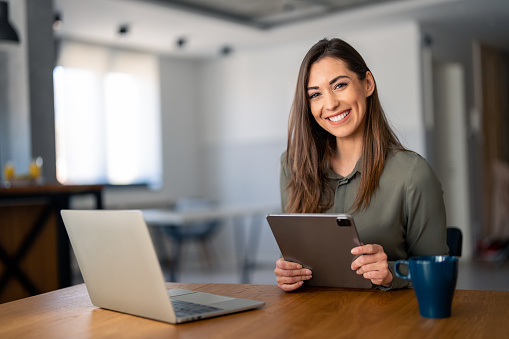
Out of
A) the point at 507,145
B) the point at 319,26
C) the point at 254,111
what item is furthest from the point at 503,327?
the point at 507,145

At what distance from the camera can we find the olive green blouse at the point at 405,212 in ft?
5.29

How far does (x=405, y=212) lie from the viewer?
1648 millimetres

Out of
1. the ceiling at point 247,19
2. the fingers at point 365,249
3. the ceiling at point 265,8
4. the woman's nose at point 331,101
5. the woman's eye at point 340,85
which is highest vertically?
the ceiling at point 265,8

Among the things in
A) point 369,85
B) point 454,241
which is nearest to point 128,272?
point 369,85

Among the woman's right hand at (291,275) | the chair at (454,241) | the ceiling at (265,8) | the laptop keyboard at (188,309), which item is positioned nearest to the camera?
the laptop keyboard at (188,309)

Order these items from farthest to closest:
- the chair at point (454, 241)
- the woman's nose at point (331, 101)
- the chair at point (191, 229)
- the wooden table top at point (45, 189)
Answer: the chair at point (191, 229) → the wooden table top at point (45, 189) → the chair at point (454, 241) → the woman's nose at point (331, 101)

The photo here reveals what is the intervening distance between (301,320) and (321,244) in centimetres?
26

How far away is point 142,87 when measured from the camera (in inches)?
274

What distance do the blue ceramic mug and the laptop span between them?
0.32m

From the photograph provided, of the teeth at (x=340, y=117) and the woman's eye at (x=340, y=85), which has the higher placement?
the woman's eye at (x=340, y=85)

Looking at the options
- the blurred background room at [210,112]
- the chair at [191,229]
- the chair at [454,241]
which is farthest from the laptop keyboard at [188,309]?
the chair at [191,229]

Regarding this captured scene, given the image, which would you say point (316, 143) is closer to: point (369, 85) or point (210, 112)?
point (369, 85)

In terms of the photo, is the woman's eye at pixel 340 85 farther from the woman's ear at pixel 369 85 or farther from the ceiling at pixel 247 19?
the ceiling at pixel 247 19

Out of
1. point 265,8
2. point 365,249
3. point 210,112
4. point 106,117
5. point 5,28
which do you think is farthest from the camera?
point 210,112
